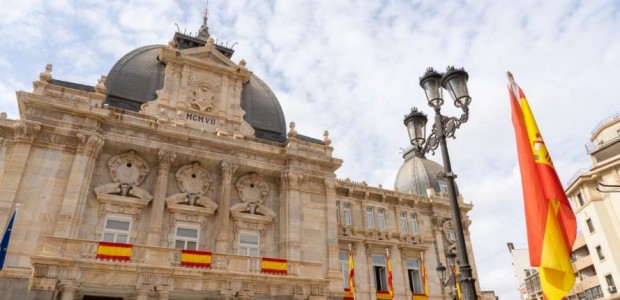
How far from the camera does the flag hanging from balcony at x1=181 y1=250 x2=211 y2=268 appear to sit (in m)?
20.5

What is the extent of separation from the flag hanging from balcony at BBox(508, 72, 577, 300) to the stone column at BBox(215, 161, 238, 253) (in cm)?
1805

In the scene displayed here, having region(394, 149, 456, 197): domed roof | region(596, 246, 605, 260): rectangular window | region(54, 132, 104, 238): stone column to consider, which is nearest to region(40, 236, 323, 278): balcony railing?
region(54, 132, 104, 238): stone column

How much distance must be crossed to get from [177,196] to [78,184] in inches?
205

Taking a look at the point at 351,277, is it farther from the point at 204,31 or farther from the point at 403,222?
the point at 204,31

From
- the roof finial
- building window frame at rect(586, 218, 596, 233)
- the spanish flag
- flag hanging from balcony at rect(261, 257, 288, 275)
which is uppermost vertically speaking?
the roof finial

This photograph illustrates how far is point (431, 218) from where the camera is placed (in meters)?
36.5

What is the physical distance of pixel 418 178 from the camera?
41031 mm

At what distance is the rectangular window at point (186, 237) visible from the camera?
2391cm

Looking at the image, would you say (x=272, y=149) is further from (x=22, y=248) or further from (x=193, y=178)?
(x=22, y=248)

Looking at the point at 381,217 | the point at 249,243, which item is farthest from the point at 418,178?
the point at 249,243

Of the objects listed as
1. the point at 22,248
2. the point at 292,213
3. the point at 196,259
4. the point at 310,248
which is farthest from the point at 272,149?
the point at 22,248

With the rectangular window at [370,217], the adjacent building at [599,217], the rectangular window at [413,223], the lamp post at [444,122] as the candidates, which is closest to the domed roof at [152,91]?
the rectangular window at [370,217]

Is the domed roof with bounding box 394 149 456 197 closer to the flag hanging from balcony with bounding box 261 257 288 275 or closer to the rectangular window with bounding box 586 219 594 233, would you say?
the rectangular window with bounding box 586 219 594 233

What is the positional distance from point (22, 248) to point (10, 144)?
748 centimetres
